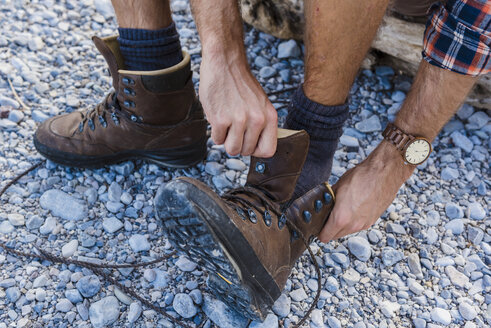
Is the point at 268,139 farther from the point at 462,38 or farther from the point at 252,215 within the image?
the point at 462,38

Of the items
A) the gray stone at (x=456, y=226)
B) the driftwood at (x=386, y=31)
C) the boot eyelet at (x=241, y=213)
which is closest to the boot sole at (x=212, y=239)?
the boot eyelet at (x=241, y=213)

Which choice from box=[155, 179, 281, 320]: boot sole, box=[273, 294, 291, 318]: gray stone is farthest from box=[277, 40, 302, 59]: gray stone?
box=[155, 179, 281, 320]: boot sole

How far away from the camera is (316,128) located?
5.65 feet

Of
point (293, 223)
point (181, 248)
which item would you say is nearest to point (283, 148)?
point (293, 223)

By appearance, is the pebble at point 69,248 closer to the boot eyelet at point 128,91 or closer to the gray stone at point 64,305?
the gray stone at point 64,305

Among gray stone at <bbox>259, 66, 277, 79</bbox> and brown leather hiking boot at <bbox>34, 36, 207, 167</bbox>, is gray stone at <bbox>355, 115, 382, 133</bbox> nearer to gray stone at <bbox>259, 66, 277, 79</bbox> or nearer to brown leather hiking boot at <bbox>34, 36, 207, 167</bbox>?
gray stone at <bbox>259, 66, 277, 79</bbox>

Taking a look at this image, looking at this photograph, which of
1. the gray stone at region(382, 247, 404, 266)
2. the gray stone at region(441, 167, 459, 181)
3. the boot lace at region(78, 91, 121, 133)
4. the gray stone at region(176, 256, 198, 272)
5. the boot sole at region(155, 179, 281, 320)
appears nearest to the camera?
the boot sole at region(155, 179, 281, 320)

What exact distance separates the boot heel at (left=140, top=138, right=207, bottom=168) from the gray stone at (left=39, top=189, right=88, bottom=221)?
0.37 m

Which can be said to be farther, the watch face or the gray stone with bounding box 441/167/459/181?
the gray stone with bounding box 441/167/459/181

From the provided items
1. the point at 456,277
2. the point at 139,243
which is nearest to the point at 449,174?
the point at 456,277

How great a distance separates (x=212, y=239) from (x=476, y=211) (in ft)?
4.81

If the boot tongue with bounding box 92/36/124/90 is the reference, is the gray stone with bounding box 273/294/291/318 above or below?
below

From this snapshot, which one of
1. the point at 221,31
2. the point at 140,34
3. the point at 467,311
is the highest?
the point at 221,31

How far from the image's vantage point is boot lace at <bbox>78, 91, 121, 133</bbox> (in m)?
2.05
